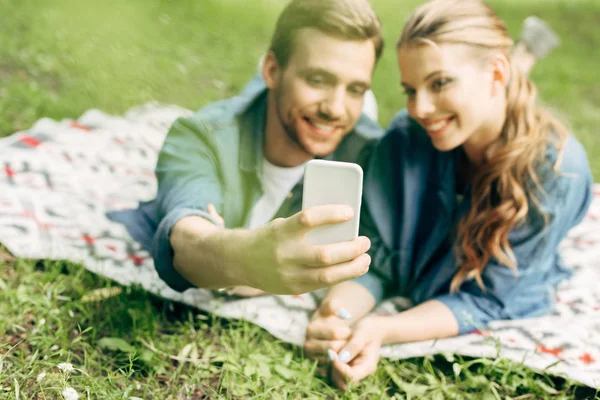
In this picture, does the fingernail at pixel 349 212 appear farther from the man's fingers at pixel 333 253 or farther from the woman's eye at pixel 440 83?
the woman's eye at pixel 440 83

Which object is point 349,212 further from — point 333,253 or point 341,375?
point 341,375

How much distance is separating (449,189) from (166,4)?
0.87 meters

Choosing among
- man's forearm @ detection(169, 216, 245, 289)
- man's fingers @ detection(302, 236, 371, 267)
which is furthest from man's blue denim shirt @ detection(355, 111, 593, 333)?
man's fingers @ detection(302, 236, 371, 267)

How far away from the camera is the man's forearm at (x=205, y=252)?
100 cm

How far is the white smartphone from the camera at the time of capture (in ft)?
2.79

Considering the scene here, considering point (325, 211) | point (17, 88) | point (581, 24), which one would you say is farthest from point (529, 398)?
point (581, 24)

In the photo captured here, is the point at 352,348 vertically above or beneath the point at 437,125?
beneath

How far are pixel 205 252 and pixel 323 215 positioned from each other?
0.29 meters

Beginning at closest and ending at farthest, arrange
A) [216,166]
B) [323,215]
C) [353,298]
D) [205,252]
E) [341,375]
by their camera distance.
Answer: [323,215]
[205,252]
[341,375]
[216,166]
[353,298]

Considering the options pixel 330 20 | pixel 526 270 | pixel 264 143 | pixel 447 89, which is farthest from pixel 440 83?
pixel 526 270

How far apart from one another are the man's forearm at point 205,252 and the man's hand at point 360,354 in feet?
0.93

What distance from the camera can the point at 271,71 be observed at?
51.6 inches

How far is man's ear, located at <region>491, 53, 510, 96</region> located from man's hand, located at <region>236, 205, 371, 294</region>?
603mm

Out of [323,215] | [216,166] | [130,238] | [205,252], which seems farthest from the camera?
[130,238]
